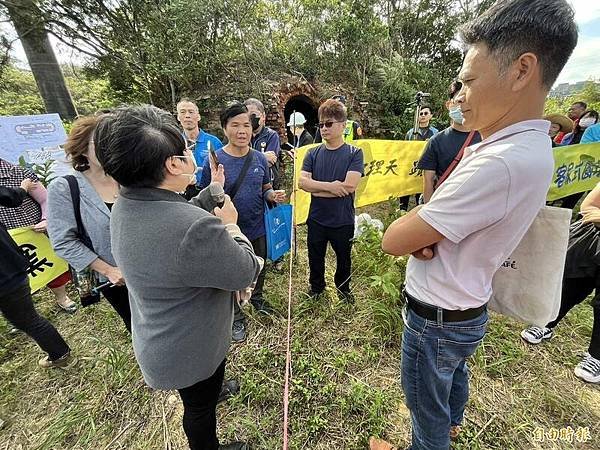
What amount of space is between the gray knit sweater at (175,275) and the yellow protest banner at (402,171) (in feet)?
7.52

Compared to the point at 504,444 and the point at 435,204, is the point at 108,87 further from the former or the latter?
the point at 504,444

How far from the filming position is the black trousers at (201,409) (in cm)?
132

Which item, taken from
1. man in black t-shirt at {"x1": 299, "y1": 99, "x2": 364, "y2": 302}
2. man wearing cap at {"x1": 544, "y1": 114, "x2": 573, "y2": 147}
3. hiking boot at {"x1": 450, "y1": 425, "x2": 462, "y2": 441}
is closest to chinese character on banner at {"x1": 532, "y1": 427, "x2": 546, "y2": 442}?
hiking boot at {"x1": 450, "y1": 425, "x2": 462, "y2": 441}

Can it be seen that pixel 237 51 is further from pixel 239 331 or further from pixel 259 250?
pixel 239 331

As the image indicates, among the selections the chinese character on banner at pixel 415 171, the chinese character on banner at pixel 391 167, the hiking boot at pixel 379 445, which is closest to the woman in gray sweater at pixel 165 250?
the hiking boot at pixel 379 445

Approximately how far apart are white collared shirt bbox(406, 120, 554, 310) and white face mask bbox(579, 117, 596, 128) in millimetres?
6344

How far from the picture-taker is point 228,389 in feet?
6.89

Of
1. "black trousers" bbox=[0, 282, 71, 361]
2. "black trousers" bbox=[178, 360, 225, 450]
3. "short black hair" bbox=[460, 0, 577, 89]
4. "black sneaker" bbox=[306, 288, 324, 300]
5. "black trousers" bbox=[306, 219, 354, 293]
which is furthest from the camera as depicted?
"black sneaker" bbox=[306, 288, 324, 300]

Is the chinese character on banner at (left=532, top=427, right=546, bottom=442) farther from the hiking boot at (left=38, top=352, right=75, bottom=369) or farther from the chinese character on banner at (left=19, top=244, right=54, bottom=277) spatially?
the chinese character on banner at (left=19, top=244, right=54, bottom=277)

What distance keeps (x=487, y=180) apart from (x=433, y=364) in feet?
2.44

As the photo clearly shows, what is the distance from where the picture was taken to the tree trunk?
6.81m

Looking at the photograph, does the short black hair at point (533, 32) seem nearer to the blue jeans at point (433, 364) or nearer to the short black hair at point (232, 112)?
the blue jeans at point (433, 364)

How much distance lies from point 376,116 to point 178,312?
10124mm

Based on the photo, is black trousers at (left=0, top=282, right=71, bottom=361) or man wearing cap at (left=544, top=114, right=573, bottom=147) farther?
man wearing cap at (left=544, top=114, right=573, bottom=147)
